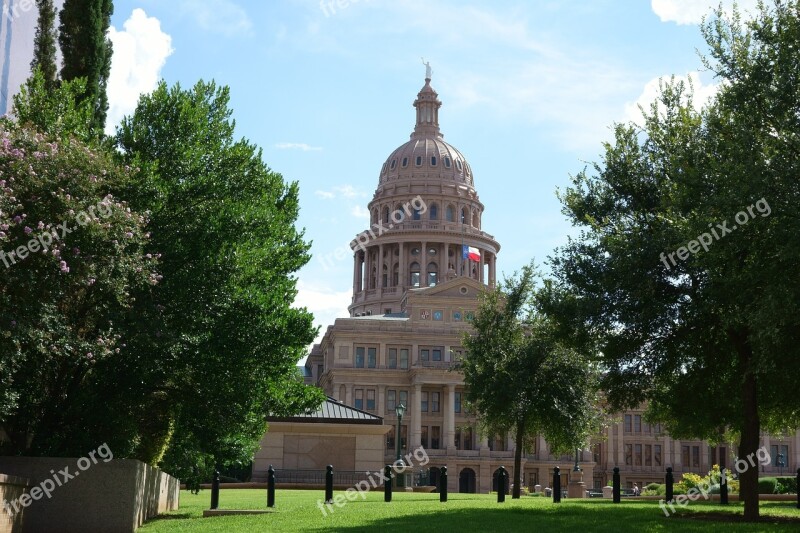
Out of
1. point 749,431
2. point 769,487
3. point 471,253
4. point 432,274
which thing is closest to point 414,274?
point 432,274

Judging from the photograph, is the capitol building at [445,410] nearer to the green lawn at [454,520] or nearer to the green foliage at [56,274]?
the green lawn at [454,520]

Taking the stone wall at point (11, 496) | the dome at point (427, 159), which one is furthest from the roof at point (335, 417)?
the dome at point (427, 159)

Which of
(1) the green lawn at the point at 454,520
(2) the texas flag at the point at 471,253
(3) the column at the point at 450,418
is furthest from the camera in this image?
(2) the texas flag at the point at 471,253

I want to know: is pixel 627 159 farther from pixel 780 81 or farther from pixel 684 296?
pixel 780 81

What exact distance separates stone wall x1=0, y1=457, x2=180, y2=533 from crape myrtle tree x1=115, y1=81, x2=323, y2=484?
8.23 ft

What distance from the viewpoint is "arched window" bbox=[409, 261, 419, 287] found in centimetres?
13875

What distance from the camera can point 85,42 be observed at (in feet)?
87.8

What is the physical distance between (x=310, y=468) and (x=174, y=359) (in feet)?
90.3

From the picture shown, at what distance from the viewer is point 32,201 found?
17.6 meters

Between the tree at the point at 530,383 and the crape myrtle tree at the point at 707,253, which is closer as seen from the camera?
the crape myrtle tree at the point at 707,253

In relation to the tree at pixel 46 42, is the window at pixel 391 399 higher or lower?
lower

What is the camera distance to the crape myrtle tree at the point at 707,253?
65.0 ft

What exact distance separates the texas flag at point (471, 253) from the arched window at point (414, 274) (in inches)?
295

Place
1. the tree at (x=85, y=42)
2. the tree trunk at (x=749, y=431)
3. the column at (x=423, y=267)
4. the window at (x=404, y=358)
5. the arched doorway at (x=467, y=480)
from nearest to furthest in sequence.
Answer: the tree trunk at (x=749, y=431) → the tree at (x=85, y=42) → the arched doorway at (x=467, y=480) → the window at (x=404, y=358) → the column at (x=423, y=267)
